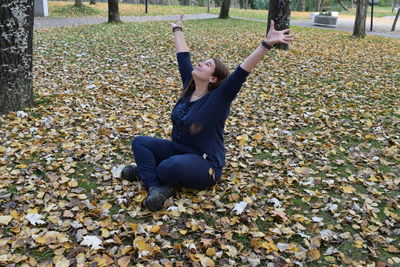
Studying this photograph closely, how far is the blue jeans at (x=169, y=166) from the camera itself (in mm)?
3424

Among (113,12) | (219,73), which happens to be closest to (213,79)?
(219,73)

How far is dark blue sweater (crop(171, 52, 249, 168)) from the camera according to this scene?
10.5ft

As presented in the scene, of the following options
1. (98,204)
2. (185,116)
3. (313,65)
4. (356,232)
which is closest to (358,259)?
(356,232)

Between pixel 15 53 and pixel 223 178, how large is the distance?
3512 millimetres

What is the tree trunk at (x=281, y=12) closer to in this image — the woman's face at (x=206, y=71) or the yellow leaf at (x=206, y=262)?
the woman's face at (x=206, y=71)

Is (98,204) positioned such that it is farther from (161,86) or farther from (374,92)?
(374,92)

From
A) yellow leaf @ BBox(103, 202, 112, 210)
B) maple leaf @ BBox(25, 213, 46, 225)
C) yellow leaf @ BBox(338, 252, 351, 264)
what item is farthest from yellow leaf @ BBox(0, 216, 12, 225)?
yellow leaf @ BBox(338, 252, 351, 264)

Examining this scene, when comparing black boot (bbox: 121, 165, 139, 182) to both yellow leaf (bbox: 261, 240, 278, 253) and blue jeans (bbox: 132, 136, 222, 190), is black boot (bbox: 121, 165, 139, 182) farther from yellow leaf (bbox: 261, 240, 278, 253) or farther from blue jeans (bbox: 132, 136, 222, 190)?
yellow leaf (bbox: 261, 240, 278, 253)

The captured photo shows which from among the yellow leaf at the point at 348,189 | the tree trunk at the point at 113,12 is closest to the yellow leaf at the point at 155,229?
the yellow leaf at the point at 348,189

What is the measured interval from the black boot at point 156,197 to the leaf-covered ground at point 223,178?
0.26 feet

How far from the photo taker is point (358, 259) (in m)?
2.94

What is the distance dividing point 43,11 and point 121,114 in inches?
650

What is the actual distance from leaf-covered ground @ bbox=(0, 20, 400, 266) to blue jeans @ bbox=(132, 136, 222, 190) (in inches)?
7.9

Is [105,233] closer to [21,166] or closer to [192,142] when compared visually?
[192,142]
